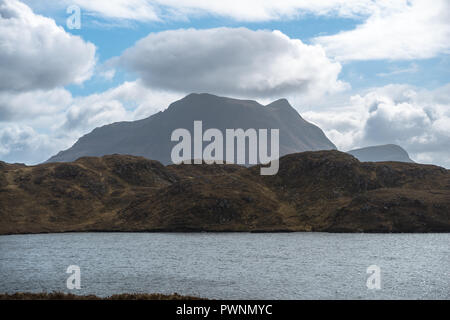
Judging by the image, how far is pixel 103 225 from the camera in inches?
7357

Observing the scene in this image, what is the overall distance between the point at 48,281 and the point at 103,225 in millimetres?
121039

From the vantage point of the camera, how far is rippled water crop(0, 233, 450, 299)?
60509 mm

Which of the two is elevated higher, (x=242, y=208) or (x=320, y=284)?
(x=242, y=208)

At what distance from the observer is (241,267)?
269 feet

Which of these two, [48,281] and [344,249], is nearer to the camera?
[48,281]

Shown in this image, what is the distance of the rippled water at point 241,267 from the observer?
6051cm

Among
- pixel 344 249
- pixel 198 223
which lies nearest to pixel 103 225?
pixel 198 223

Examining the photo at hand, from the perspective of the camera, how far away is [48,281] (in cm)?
6844

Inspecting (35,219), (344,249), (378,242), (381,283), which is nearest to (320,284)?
(381,283)

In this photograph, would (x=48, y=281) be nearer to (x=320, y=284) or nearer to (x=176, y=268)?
(x=176, y=268)
